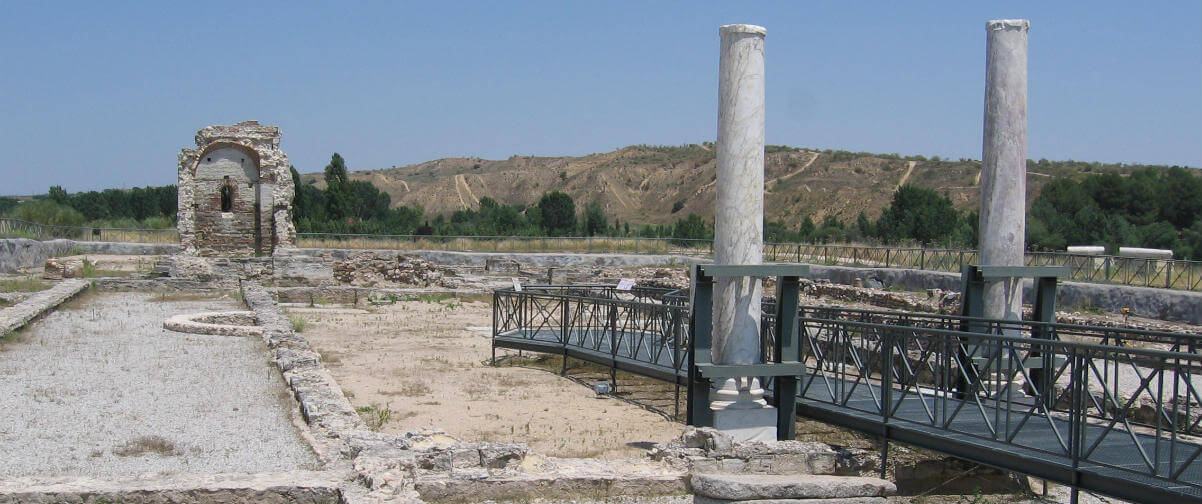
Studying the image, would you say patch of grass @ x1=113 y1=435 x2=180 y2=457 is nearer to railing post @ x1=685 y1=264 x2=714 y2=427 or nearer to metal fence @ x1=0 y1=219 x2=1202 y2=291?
railing post @ x1=685 y1=264 x2=714 y2=427

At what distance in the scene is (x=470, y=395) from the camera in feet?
39.2

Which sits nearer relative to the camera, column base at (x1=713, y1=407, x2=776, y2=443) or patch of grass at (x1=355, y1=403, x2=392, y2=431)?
column base at (x1=713, y1=407, x2=776, y2=443)

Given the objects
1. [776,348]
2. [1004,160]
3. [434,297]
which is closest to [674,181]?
[434,297]

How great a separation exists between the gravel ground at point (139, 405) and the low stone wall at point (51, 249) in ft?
41.5

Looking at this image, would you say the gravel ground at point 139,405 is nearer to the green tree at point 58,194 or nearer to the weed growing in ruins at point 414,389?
the weed growing in ruins at point 414,389

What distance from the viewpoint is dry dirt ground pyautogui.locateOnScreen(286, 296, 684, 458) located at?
31.4ft

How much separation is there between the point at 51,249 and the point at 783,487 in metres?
31.2

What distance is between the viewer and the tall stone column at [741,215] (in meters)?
8.56

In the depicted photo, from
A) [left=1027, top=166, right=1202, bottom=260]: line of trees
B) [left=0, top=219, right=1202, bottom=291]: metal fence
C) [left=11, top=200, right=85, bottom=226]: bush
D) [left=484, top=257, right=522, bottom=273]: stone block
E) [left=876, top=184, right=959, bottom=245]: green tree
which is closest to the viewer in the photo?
[left=0, top=219, right=1202, bottom=291]: metal fence

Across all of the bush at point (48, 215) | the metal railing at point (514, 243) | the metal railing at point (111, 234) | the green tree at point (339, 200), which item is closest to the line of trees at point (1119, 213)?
the metal railing at point (514, 243)

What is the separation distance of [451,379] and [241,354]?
3.62 meters

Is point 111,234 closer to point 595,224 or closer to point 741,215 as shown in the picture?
point 595,224

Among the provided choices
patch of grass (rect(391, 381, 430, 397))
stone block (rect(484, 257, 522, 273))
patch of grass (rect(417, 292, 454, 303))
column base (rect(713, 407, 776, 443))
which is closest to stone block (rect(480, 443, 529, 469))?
column base (rect(713, 407, 776, 443))

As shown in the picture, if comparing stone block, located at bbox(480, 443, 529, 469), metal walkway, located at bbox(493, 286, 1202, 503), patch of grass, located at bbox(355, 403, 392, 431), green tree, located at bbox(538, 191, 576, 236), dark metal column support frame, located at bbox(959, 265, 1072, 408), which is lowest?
patch of grass, located at bbox(355, 403, 392, 431)
